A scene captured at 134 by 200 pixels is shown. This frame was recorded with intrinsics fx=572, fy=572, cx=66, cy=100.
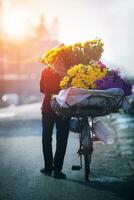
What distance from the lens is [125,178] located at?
912cm

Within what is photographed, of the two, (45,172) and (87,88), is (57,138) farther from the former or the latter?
(87,88)

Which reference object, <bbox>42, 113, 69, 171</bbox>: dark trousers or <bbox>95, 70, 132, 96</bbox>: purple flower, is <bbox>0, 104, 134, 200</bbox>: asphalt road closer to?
<bbox>42, 113, 69, 171</bbox>: dark trousers

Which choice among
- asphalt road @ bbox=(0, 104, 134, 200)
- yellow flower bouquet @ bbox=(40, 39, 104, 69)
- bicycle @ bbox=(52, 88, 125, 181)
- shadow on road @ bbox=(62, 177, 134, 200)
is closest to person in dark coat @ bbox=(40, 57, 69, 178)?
yellow flower bouquet @ bbox=(40, 39, 104, 69)

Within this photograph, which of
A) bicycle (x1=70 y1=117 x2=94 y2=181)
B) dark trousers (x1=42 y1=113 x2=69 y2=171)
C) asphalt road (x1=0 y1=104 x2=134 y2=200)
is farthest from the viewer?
dark trousers (x1=42 y1=113 x2=69 y2=171)

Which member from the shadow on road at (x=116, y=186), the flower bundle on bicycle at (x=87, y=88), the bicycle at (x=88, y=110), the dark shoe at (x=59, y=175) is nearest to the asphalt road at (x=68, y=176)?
the shadow on road at (x=116, y=186)

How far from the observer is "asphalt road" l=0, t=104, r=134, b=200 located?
7.98 meters

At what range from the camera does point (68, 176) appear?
9367 mm

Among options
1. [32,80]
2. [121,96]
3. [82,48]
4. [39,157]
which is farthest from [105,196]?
[32,80]

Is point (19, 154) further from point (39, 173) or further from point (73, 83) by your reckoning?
point (73, 83)

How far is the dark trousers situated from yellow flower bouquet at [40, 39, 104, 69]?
897mm

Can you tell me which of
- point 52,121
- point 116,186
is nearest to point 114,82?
point 52,121

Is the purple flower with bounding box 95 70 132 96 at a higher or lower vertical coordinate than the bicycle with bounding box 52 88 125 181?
higher

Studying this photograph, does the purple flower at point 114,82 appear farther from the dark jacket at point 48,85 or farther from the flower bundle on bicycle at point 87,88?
the dark jacket at point 48,85

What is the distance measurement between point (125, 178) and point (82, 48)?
224 cm
